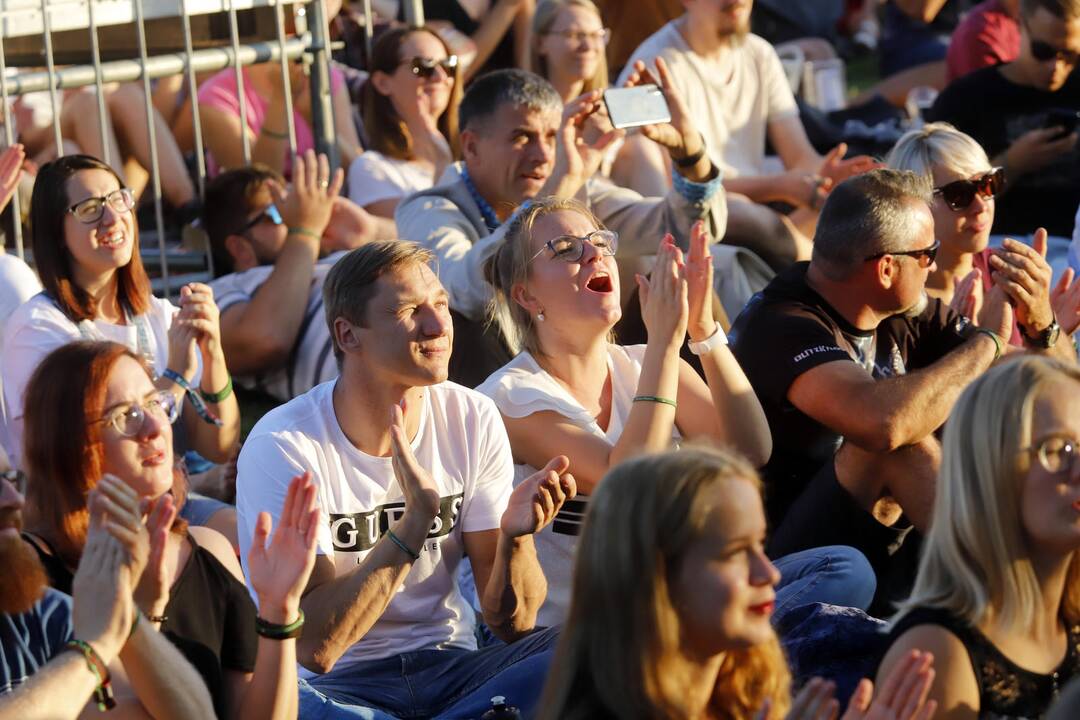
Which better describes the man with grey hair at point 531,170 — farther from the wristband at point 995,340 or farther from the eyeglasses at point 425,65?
the wristband at point 995,340

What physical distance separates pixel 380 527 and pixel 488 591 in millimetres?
286

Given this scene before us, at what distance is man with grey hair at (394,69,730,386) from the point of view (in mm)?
5543

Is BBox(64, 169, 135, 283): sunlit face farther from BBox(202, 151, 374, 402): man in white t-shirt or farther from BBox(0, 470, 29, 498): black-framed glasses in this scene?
BBox(202, 151, 374, 402): man in white t-shirt

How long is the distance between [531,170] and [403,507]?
197 centimetres

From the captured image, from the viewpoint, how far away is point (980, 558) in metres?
3.05

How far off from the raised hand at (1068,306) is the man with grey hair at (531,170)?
1134 millimetres

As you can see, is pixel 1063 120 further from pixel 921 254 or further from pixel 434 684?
pixel 434 684

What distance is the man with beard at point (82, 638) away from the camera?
2.78m

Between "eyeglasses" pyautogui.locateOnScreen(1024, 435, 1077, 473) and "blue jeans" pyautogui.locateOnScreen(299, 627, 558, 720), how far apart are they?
46.0 inches

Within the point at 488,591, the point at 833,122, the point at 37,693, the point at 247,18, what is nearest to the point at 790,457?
the point at 488,591

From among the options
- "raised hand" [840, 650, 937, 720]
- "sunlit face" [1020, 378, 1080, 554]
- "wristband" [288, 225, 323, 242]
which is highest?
"sunlit face" [1020, 378, 1080, 554]

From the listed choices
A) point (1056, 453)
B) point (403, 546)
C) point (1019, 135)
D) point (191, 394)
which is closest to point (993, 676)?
point (1056, 453)

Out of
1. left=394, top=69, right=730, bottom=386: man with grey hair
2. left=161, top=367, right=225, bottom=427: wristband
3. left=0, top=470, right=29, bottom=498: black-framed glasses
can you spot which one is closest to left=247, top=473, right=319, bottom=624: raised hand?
left=0, top=470, right=29, bottom=498: black-framed glasses

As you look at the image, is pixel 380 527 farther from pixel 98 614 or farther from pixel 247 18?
pixel 247 18
